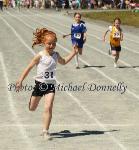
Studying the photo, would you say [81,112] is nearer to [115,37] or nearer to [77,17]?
[77,17]

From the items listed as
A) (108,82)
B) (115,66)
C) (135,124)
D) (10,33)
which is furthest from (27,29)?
(135,124)

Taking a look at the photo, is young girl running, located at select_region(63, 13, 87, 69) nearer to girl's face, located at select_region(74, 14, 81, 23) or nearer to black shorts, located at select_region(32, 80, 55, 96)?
girl's face, located at select_region(74, 14, 81, 23)

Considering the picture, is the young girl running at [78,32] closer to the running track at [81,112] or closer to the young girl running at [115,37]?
the running track at [81,112]

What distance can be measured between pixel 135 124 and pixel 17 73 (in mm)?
7853

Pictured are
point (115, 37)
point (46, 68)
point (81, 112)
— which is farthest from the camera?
point (115, 37)

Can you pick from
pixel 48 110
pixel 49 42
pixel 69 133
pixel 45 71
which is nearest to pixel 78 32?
pixel 69 133

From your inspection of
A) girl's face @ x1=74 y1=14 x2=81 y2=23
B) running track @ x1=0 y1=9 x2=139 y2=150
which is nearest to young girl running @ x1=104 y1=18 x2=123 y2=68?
running track @ x1=0 y1=9 x2=139 y2=150

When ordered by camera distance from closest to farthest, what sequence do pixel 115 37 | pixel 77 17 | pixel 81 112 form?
pixel 81 112 → pixel 77 17 → pixel 115 37

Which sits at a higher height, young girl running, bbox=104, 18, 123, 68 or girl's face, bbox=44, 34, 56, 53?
girl's face, bbox=44, 34, 56, 53

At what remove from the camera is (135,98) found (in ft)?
48.7

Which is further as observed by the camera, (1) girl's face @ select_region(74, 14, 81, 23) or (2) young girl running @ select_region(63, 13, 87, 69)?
(2) young girl running @ select_region(63, 13, 87, 69)

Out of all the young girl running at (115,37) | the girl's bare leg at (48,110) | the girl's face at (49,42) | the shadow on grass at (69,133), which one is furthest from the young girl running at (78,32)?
the girl's bare leg at (48,110)

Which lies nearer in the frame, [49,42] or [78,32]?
[49,42]

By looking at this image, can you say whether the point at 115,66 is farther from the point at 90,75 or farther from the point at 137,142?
the point at 137,142
